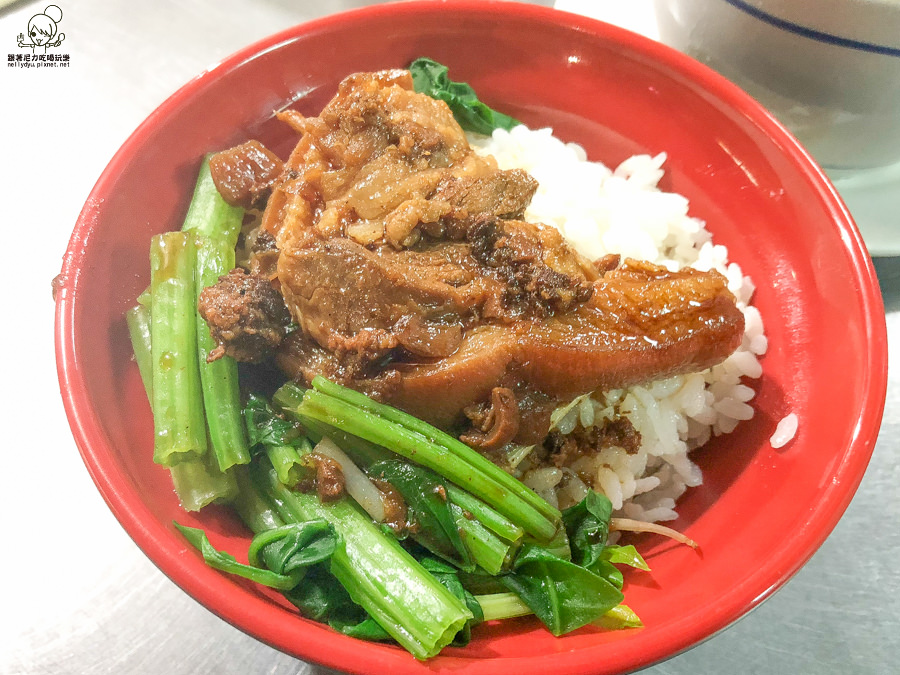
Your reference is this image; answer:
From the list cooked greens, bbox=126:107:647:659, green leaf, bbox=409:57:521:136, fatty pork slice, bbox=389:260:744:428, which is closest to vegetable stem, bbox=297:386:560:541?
cooked greens, bbox=126:107:647:659

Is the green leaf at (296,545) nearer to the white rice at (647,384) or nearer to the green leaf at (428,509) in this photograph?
the green leaf at (428,509)

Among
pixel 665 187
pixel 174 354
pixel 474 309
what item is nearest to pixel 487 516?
pixel 474 309

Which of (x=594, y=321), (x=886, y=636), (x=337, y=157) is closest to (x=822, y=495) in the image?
(x=594, y=321)

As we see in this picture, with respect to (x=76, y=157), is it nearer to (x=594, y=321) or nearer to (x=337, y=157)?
(x=337, y=157)

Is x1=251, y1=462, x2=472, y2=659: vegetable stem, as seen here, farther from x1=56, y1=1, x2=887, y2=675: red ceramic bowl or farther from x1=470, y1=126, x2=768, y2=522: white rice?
x1=470, y1=126, x2=768, y2=522: white rice

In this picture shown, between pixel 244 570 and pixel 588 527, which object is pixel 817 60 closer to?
pixel 588 527
